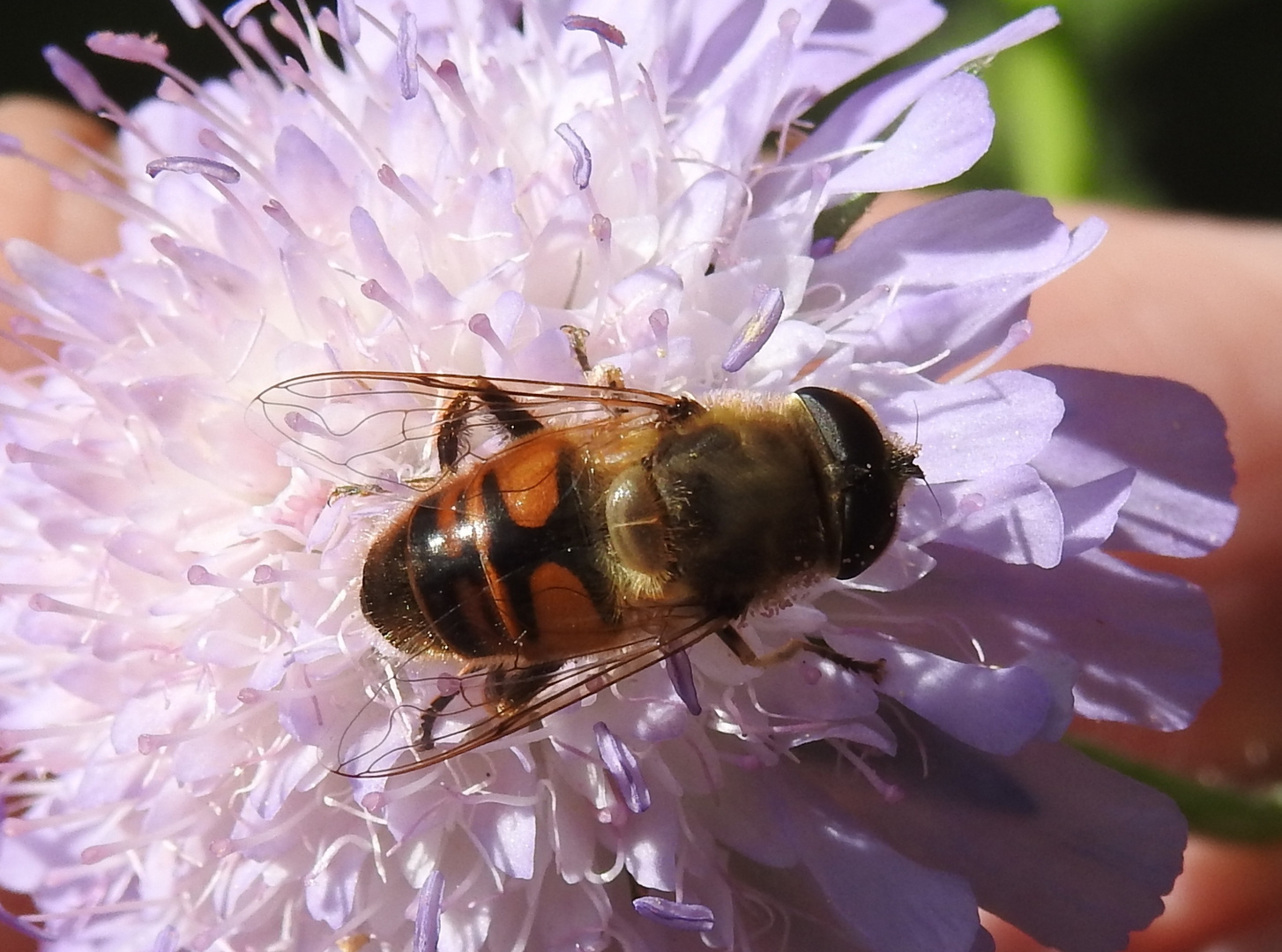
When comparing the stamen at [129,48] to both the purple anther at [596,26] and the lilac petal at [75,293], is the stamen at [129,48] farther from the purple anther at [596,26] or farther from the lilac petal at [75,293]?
the purple anther at [596,26]

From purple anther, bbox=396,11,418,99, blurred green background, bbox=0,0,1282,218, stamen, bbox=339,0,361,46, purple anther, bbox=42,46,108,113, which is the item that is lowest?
blurred green background, bbox=0,0,1282,218

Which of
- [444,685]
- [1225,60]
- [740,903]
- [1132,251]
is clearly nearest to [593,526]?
[444,685]

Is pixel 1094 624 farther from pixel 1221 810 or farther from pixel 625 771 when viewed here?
pixel 1221 810

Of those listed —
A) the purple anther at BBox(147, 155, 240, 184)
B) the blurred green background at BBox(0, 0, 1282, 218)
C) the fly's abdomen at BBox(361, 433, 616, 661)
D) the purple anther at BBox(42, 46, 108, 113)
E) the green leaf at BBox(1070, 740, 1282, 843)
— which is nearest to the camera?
the fly's abdomen at BBox(361, 433, 616, 661)

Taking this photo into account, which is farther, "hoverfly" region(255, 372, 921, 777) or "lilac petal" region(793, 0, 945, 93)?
"lilac petal" region(793, 0, 945, 93)

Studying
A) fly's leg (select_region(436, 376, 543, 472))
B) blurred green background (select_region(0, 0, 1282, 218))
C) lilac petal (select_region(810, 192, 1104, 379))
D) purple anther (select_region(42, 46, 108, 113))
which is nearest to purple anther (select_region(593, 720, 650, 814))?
fly's leg (select_region(436, 376, 543, 472))

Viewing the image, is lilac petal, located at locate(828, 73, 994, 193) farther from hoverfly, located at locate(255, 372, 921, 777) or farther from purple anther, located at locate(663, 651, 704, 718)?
purple anther, located at locate(663, 651, 704, 718)

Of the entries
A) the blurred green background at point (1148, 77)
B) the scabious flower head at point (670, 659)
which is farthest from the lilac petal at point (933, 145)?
the blurred green background at point (1148, 77)
